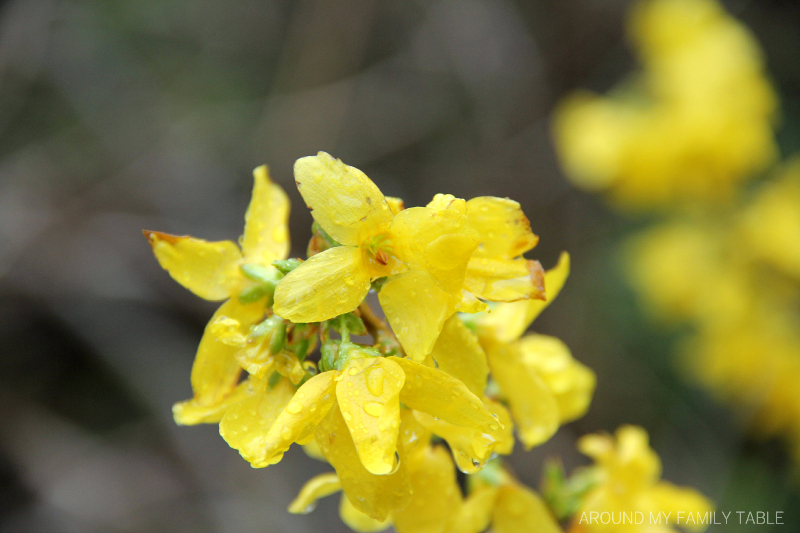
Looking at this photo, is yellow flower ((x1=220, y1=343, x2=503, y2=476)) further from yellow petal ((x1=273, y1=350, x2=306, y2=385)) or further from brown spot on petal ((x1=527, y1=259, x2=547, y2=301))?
brown spot on petal ((x1=527, y1=259, x2=547, y2=301))

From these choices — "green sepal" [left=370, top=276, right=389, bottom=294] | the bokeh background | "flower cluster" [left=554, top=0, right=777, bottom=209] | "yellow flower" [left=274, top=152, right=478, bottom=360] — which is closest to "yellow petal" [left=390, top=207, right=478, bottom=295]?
"yellow flower" [left=274, top=152, right=478, bottom=360]

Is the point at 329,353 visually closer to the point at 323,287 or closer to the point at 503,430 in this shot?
the point at 323,287

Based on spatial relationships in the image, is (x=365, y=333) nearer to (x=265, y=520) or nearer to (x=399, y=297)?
(x=399, y=297)

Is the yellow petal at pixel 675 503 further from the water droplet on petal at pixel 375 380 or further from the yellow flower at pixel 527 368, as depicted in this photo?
the water droplet on petal at pixel 375 380

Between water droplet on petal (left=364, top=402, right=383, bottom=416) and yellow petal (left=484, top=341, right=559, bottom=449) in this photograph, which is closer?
water droplet on petal (left=364, top=402, right=383, bottom=416)

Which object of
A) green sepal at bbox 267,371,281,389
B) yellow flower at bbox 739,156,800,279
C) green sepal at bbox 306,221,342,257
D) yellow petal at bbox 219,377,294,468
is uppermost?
green sepal at bbox 306,221,342,257

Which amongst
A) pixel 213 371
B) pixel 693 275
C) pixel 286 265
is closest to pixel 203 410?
pixel 213 371
